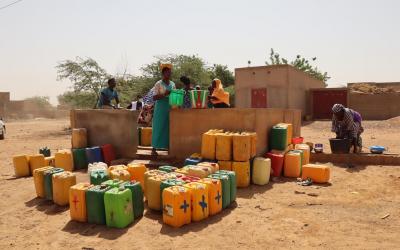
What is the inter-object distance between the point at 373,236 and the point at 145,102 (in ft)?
21.4

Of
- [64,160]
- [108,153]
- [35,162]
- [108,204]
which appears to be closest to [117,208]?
[108,204]

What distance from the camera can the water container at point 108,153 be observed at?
779 centimetres

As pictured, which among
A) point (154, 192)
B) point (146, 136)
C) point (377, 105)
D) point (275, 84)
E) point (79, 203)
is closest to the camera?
point (79, 203)

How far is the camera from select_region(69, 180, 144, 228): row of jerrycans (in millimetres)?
4258

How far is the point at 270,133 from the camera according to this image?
24.8 ft

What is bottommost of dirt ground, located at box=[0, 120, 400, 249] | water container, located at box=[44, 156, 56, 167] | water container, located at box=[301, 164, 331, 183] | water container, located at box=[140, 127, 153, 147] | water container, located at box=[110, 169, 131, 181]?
dirt ground, located at box=[0, 120, 400, 249]

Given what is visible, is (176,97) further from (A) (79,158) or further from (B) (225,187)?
(B) (225,187)

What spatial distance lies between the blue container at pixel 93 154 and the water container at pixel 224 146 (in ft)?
9.77

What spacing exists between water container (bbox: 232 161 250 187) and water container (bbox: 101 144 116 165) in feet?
10.3

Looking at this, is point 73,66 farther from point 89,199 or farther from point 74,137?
point 89,199

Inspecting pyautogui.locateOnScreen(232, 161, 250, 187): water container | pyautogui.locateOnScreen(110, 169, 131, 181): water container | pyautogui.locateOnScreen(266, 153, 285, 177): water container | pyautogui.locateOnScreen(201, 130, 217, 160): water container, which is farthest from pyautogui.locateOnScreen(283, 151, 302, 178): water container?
pyautogui.locateOnScreen(110, 169, 131, 181): water container

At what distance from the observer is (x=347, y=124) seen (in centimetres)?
862

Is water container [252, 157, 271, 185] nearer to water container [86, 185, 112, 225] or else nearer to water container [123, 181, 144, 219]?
water container [123, 181, 144, 219]

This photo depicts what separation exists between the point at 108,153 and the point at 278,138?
3788 millimetres
